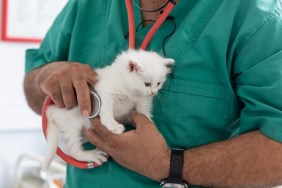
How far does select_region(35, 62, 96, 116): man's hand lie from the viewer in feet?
3.28

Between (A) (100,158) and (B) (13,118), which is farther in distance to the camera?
(B) (13,118)

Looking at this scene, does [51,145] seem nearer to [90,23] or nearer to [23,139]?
[90,23]

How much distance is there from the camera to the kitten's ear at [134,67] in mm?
1063

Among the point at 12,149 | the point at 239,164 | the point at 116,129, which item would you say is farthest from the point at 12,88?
the point at 239,164

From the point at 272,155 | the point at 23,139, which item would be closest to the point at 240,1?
the point at 272,155

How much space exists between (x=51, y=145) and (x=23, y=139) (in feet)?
4.38

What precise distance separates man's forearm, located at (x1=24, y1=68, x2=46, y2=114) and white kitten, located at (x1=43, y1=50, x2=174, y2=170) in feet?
0.53

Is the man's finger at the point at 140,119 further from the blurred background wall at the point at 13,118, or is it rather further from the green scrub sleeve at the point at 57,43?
the blurred background wall at the point at 13,118

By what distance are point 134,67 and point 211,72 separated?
233 mm

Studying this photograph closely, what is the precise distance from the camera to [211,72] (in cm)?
98

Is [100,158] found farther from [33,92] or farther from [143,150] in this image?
[33,92]

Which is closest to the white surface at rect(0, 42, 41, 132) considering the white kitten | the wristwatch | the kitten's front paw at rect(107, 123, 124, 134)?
the white kitten

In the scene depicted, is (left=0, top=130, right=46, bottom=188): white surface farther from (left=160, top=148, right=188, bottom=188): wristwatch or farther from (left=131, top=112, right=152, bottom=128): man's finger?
(left=160, top=148, right=188, bottom=188): wristwatch

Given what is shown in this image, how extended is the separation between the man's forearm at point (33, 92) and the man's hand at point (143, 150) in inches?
16.3
